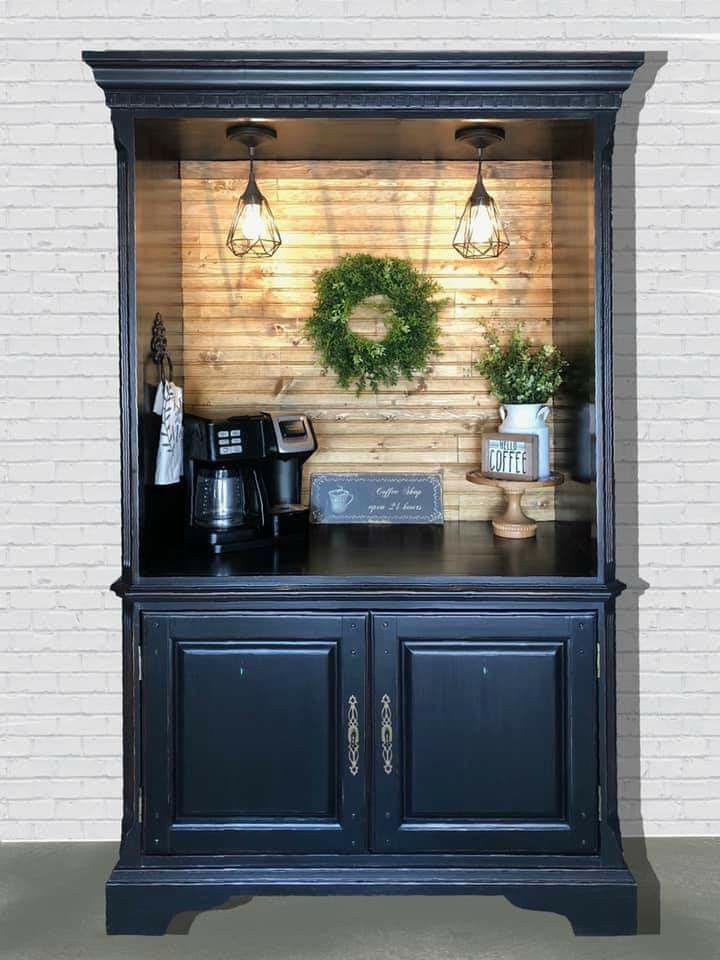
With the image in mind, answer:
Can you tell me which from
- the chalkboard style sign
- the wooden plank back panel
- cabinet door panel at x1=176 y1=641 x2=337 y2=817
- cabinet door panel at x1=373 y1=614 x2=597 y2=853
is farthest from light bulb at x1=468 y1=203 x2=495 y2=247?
cabinet door panel at x1=176 y1=641 x2=337 y2=817

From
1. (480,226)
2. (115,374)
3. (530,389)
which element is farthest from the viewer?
(115,374)

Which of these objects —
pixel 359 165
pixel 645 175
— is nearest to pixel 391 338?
pixel 359 165

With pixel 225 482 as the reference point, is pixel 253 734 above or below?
below

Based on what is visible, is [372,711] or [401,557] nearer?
[372,711]

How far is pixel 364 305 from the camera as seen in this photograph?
392cm

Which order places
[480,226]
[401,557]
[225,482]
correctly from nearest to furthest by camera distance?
[401,557] → [225,482] → [480,226]

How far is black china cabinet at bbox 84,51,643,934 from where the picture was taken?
3102mm

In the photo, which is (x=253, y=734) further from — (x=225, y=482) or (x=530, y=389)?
(x=530, y=389)

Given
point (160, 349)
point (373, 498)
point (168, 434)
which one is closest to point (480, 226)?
point (373, 498)

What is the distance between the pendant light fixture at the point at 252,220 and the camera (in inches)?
135

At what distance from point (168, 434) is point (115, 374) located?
21.8 inches

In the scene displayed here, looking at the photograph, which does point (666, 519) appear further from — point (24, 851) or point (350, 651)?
point (24, 851)

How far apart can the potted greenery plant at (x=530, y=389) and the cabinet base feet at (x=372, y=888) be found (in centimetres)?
126

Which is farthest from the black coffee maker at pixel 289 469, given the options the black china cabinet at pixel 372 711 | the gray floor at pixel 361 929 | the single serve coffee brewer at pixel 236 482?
the gray floor at pixel 361 929
